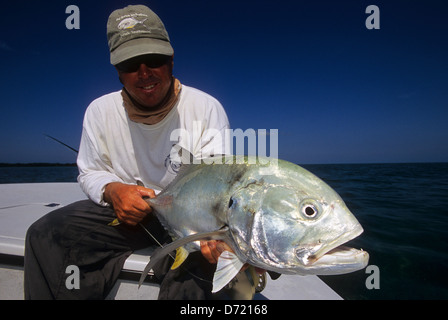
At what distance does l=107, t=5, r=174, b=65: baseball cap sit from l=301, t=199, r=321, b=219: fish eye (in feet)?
5.21

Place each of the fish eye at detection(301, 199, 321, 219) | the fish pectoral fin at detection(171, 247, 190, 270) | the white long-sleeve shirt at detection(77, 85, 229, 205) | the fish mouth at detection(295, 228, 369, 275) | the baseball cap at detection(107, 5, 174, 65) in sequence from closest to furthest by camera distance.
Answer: the fish mouth at detection(295, 228, 369, 275)
the fish eye at detection(301, 199, 321, 219)
the fish pectoral fin at detection(171, 247, 190, 270)
the baseball cap at detection(107, 5, 174, 65)
the white long-sleeve shirt at detection(77, 85, 229, 205)

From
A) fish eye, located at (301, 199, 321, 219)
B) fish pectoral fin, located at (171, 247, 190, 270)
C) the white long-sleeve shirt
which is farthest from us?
the white long-sleeve shirt

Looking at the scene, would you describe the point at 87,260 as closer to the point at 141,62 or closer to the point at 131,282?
the point at 131,282

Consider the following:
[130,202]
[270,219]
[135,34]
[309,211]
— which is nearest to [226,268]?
[270,219]

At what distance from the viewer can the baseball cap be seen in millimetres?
2014

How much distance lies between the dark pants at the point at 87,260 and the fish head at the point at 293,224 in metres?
0.76

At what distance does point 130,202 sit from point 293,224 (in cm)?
117

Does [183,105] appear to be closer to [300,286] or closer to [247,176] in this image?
[247,176]

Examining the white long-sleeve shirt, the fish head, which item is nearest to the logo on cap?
the white long-sleeve shirt

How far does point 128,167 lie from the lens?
2379 millimetres

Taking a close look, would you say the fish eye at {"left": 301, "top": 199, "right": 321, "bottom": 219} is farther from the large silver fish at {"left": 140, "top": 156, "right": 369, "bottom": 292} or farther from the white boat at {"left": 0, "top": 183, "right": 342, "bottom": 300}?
the white boat at {"left": 0, "top": 183, "right": 342, "bottom": 300}

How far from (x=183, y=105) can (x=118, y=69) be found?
60cm
